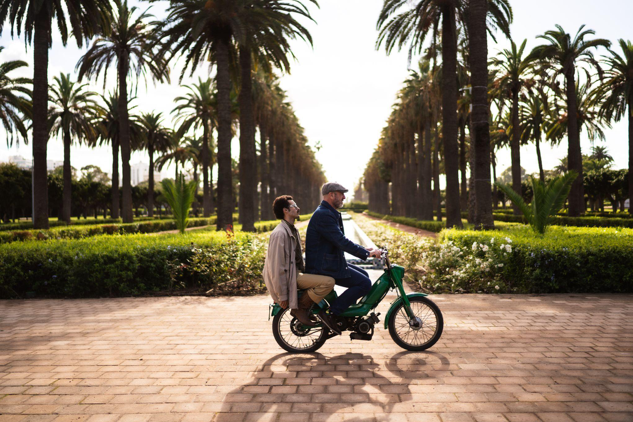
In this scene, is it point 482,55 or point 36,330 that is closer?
point 36,330

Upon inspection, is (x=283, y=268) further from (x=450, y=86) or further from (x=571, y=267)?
(x=450, y=86)

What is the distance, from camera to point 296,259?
5.12 meters

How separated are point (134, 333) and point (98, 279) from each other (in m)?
3.29

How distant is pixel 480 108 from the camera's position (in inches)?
525

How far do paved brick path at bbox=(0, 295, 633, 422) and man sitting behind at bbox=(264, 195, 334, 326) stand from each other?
648 millimetres

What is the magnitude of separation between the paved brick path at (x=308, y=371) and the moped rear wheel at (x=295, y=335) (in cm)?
15

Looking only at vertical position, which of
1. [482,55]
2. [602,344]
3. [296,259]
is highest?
[482,55]

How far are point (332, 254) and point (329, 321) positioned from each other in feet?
2.50

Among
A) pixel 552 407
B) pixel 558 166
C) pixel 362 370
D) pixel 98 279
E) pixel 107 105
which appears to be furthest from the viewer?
pixel 558 166

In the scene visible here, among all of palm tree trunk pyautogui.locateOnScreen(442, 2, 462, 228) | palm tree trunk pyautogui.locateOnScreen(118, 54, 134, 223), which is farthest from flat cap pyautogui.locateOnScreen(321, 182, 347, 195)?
palm tree trunk pyautogui.locateOnScreen(118, 54, 134, 223)

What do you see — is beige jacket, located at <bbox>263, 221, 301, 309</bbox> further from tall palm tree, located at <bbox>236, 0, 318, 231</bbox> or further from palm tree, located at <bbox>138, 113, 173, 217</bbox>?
palm tree, located at <bbox>138, 113, 173, 217</bbox>

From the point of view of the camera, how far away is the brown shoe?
4969mm

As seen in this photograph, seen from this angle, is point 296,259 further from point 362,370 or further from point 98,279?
point 98,279

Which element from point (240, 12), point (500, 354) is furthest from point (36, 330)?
point (240, 12)
